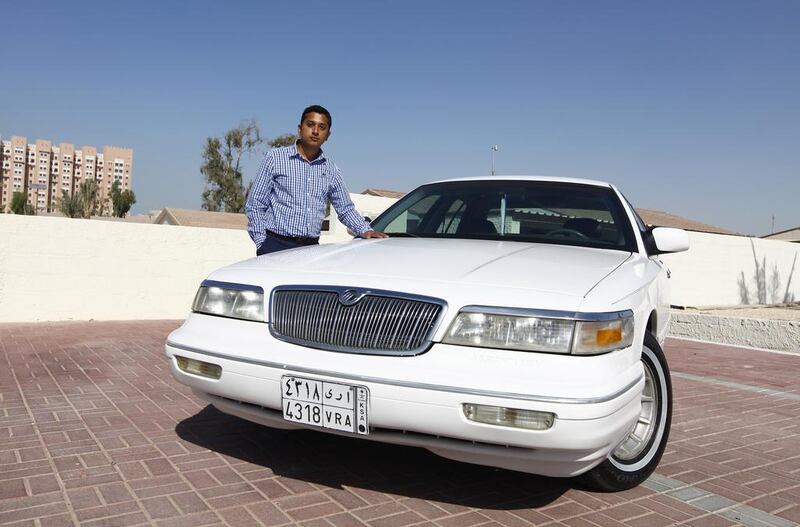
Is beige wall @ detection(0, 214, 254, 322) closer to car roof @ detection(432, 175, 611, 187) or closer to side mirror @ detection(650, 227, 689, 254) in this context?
car roof @ detection(432, 175, 611, 187)

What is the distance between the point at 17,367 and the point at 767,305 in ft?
69.1

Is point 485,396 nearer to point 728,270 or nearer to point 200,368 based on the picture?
point 200,368

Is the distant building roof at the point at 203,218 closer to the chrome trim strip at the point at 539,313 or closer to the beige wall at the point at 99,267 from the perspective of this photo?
the beige wall at the point at 99,267

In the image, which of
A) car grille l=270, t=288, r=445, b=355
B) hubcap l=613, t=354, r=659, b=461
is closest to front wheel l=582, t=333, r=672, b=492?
hubcap l=613, t=354, r=659, b=461

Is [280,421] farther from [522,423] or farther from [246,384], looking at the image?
[522,423]

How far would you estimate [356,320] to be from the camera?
8.95 ft

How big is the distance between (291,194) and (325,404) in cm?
215

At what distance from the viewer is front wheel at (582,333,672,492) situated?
3.16 m

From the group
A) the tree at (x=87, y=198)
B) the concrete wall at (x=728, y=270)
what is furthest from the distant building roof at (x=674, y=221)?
the tree at (x=87, y=198)

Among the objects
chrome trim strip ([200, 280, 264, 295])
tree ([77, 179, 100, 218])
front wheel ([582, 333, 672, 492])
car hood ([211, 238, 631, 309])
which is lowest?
front wheel ([582, 333, 672, 492])

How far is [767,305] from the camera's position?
20.9 metres

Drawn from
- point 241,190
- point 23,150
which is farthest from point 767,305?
point 23,150

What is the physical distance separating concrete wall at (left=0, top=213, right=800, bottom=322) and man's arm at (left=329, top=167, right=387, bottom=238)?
5698 millimetres

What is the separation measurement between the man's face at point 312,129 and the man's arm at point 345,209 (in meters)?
0.35
